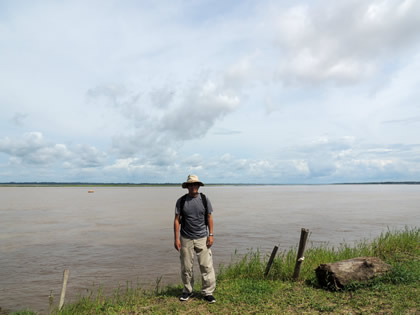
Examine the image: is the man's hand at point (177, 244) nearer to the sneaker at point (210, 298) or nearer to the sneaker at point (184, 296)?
the sneaker at point (184, 296)

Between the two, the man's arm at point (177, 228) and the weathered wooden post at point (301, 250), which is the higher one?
the man's arm at point (177, 228)

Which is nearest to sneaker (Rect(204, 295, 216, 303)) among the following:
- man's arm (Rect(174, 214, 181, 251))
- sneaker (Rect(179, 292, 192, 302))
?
sneaker (Rect(179, 292, 192, 302))

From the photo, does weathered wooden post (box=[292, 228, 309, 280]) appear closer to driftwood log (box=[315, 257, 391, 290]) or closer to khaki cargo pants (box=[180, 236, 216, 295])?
driftwood log (box=[315, 257, 391, 290])

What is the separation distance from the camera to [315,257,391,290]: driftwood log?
29.9 feet

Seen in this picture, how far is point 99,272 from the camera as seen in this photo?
14531 mm

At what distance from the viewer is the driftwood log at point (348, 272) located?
9125mm

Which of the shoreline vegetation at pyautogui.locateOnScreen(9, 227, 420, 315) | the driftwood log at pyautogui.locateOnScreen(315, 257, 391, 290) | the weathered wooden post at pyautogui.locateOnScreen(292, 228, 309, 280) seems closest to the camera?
the shoreline vegetation at pyautogui.locateOnScreen(9, 227, 420, 315)

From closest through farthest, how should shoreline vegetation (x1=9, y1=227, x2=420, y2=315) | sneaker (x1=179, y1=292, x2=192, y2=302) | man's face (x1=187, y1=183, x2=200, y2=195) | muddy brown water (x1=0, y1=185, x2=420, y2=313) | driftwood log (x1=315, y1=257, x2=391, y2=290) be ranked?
shoreline vegetation (x1=9, y1=227, x2=420, y2=315) → man's face (x1=187, y1=183, x2=200, y2=195) → sneaker (x1=179, y1=292, x2=192, y2=302) → driftwood log (x1=315, y1=257, x2=391, y2=290) → muddy brown water (x1=0, y1=185, x2=420, y2=313)

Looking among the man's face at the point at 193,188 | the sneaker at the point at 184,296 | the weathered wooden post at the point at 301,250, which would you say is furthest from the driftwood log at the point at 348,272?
the man's face at the point at 193,188

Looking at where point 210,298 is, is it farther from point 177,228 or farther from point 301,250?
point 301,250

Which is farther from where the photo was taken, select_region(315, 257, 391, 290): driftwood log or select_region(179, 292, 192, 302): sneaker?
select_region(315, 257, 391, 290): driftwood log

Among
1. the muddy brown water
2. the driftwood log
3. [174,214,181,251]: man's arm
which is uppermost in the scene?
[174,214,181,251]: man's arm

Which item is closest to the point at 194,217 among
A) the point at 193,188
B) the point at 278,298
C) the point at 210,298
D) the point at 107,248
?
the point at 193,188

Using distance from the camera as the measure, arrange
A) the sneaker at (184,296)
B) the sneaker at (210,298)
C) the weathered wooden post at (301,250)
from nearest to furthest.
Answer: the sneaker at (210,298) < the sneaker at (184,296) < the weathered wooden post at (301,250)
